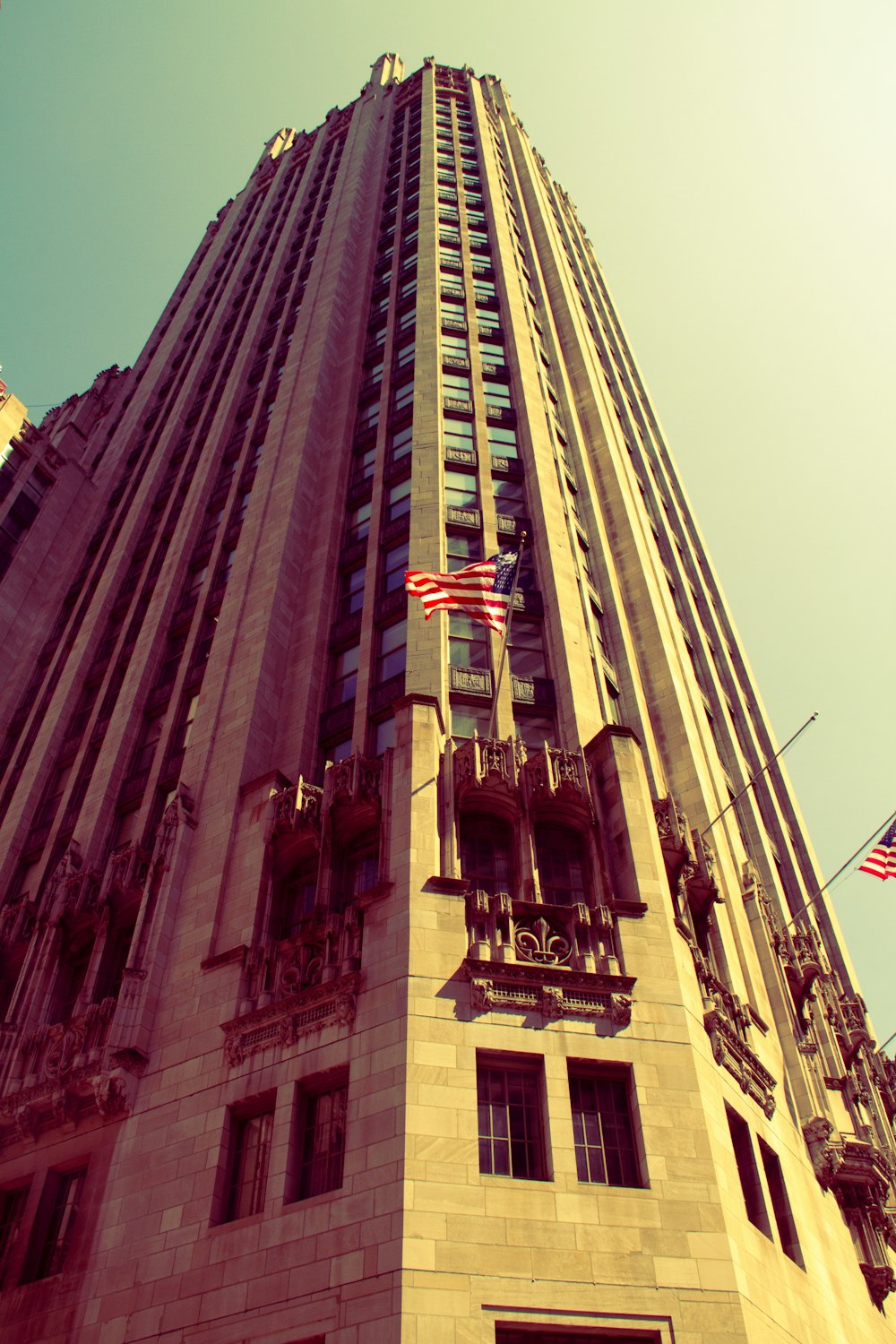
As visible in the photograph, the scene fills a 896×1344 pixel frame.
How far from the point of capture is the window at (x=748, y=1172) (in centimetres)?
2384

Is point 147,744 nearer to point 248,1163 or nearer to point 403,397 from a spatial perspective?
point 403,397

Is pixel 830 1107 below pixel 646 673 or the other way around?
below

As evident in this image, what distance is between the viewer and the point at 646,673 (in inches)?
1581

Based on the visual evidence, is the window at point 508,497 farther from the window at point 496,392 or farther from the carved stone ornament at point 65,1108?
the carved stone ornament at point 65,1108

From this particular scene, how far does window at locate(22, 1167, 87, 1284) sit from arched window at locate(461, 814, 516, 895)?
11760mm

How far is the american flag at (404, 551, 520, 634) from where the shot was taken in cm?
3008

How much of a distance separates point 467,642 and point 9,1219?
19923mm

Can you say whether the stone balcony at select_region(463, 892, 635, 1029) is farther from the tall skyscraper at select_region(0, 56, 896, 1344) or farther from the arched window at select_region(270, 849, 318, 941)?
the arched window at select_region(270, 849, 318, 941)

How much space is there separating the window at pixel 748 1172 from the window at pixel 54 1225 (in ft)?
50.2

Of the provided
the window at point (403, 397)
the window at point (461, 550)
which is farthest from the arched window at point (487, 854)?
the window at point (403, 397)

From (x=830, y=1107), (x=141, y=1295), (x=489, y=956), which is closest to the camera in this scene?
(x=141, y=1295)

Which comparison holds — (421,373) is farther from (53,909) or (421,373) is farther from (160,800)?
(53,909)

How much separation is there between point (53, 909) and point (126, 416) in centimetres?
4564

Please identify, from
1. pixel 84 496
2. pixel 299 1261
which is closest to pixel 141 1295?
pixel 299 1261
